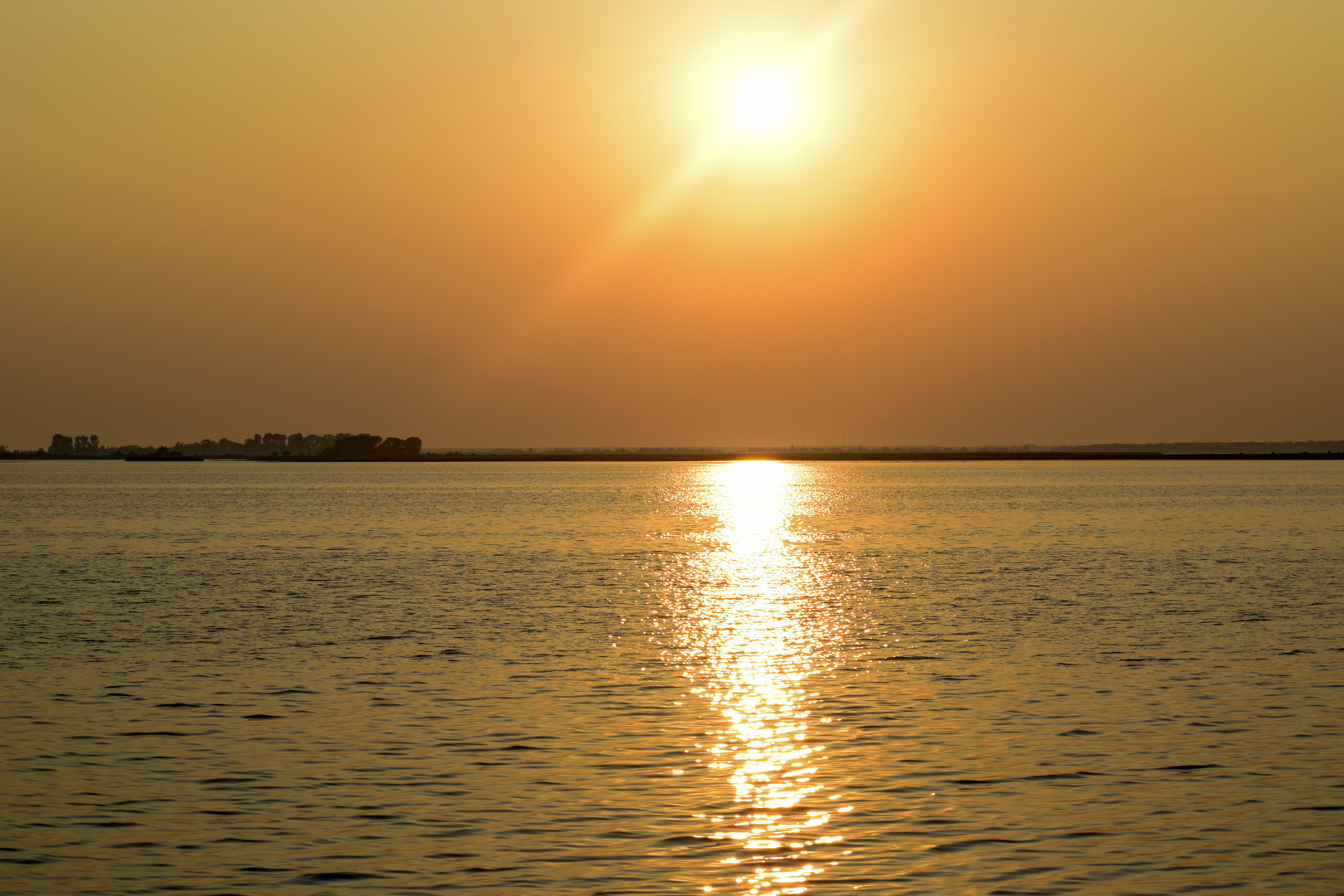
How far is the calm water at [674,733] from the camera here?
16594mm

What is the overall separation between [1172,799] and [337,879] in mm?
11726

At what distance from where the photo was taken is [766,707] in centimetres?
2719

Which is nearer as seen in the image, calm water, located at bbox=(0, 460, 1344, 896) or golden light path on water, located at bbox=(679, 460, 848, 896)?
calm water, located at bbox=(0, 460, 1344, 896)

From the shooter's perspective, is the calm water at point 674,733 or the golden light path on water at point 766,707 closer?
the calm water at point 674,733

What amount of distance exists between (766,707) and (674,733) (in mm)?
3497

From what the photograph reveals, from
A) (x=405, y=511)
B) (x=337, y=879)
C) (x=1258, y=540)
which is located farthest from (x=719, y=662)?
(x=405, y=511)

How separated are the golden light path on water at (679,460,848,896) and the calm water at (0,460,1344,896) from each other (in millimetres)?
108

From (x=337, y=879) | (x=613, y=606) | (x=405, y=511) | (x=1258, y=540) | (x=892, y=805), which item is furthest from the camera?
(x=405, y=511)

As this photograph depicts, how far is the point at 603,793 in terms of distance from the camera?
19859 mm

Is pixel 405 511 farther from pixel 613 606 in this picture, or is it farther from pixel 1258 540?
pixel 613 606

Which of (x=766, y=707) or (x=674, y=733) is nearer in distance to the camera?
(x=674, y=733)

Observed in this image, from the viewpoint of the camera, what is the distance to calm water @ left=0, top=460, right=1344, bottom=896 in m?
16.6

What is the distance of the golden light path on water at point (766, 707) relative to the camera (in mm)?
17047

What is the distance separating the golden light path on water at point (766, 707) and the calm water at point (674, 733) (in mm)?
108
